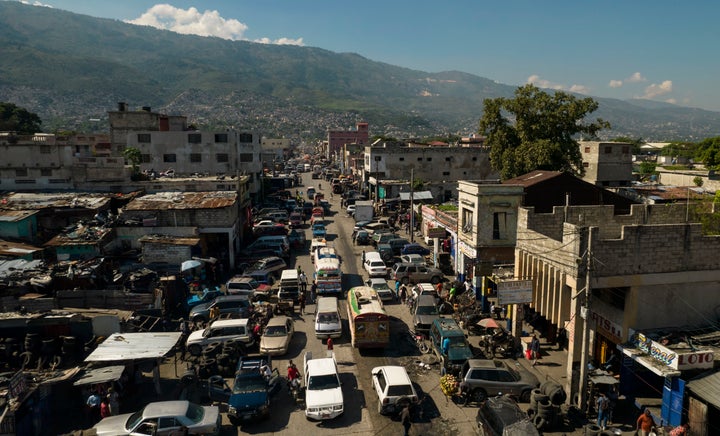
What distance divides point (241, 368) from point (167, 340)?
10.7 ft

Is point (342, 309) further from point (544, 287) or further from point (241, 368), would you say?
point (544, 287)

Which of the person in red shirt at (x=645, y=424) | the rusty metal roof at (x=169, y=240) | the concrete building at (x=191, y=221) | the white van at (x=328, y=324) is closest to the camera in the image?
the person in red shirt at (x=645, y=424)

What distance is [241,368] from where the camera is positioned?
1830 centimetres

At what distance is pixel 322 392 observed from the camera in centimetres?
1647

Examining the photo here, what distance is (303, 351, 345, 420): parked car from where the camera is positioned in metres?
15.8

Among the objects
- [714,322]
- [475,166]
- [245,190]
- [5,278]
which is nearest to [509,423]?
[714,322]

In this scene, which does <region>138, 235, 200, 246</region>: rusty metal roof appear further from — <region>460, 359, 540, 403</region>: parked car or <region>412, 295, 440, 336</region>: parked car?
<region>460, 359, 540, 403</region>: parked car

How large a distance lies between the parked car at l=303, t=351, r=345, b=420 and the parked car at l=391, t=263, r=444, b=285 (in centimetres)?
1389

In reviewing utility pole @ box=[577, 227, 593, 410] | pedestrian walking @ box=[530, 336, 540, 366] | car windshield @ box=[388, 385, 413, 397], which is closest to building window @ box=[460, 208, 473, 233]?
pedestrian walking @ box=[530, 336, 540, 366]

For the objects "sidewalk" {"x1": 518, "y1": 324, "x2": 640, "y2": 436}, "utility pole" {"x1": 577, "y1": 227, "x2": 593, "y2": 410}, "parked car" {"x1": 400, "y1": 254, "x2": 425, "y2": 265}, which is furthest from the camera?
"parked car" {"x1": 400, "y1": 254, "x2": 425, "y2": 265}

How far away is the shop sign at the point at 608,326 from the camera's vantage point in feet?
58.1

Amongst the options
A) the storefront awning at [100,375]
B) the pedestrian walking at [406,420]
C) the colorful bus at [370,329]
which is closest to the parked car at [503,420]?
the pedestrian walking at [406,420]

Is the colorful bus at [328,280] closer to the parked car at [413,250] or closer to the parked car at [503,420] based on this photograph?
the parked car at [413,250]

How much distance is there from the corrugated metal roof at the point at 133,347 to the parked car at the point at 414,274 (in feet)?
51.6
